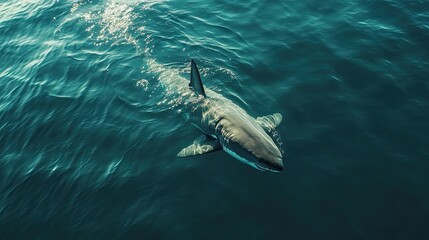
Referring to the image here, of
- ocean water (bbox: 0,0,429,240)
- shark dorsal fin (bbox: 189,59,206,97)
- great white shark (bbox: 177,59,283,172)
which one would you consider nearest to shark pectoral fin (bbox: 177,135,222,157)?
great white shark (bbox: 177,59,283,172)

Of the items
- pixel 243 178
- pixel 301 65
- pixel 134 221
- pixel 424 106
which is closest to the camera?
pixel 134 221

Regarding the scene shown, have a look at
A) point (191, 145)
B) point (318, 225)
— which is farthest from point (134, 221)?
point (318, 225)

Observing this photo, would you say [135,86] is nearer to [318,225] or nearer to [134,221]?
[134,221]

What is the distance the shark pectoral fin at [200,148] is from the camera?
1418cm

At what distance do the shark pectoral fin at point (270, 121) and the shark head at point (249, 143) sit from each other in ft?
2.81

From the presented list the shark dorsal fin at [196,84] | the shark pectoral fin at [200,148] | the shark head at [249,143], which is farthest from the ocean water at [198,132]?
the shark dorsal fin at [196,84]

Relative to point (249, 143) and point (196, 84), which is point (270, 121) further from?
point (196, 84)

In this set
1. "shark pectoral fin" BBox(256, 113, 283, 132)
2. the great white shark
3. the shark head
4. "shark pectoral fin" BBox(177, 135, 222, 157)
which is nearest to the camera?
the shark head

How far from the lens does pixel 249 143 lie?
505 inches

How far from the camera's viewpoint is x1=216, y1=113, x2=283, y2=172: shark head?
12195 millimetres

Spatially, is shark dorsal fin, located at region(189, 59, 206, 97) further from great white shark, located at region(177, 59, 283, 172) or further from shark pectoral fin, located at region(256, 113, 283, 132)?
shark pectoral fin, located at region(256, 113, 283, 132)

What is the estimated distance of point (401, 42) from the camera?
19.8m

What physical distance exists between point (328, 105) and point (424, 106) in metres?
4.19

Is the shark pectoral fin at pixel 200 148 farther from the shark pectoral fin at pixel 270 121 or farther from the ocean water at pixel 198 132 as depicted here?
the shark pectoral fin at pixel 270 121
